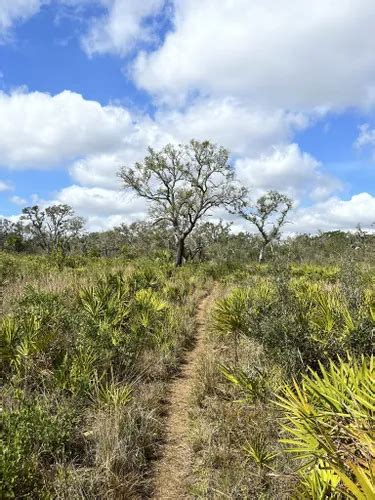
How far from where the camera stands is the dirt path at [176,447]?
12.7ft

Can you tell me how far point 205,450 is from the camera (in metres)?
4.24

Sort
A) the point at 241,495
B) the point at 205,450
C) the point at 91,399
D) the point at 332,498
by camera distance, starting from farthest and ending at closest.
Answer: the point at 91,399 → the point at 205,450 → the point at 241,495 → the point at 332,498

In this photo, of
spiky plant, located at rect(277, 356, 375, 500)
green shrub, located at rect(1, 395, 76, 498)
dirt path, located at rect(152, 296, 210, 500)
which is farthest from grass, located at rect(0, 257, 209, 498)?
spiky plant, located at rect(277, 356, 375, 500)

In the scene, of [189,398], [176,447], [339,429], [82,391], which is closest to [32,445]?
[82,391]


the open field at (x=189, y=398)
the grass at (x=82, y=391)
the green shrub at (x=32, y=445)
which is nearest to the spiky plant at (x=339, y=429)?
the open field at (x=189, y=398)

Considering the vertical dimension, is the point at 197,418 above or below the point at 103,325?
below

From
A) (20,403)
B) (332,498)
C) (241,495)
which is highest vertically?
(20,403)

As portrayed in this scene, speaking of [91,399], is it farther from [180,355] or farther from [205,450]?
[180,355]

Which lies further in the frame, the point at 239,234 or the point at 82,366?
the point at 239,234

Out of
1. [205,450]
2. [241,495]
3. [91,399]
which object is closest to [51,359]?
[91,399]

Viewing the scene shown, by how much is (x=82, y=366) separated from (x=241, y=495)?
2708mm

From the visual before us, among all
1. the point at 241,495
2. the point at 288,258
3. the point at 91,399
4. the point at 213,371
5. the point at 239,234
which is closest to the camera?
the point at 241,495

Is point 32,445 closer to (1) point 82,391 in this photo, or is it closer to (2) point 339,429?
(1) point 82,391

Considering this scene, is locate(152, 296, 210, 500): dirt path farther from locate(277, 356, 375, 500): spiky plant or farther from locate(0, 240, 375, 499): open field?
locate(277, 356, 375, 500): spiky plant
